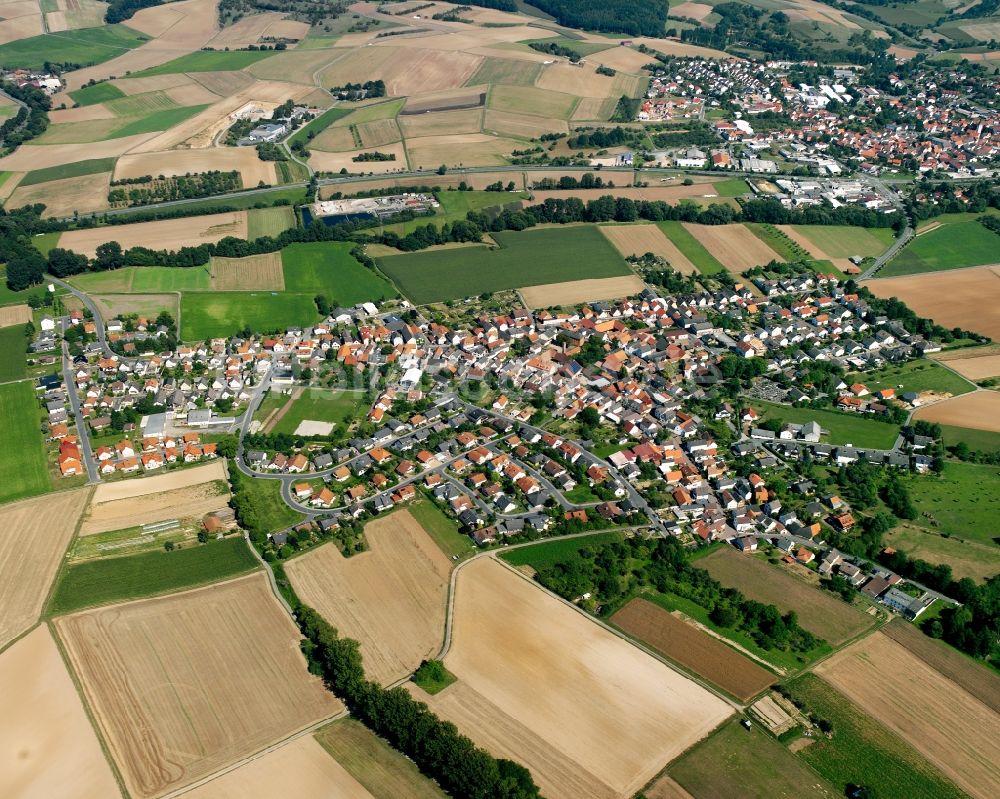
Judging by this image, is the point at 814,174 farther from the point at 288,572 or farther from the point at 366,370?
the point at 288,572

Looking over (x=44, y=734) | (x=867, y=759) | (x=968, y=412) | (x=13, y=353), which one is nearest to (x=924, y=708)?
(x=867, y=759)

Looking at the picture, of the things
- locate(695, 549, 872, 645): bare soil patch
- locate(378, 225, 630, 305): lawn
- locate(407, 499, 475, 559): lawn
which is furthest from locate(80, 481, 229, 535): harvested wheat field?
locate(378, 225, 630, 305): lawn

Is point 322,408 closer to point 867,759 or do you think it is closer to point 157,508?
point 157,508

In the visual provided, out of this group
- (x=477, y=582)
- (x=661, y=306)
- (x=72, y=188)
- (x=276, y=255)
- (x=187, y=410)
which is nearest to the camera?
(x=477, y=582)

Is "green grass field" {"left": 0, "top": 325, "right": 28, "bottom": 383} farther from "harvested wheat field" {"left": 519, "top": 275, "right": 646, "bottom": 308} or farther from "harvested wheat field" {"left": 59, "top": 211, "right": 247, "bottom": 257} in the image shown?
"harvested wheat field" {"left": 519, "top": 275, "right": 646, "bottom": 308}

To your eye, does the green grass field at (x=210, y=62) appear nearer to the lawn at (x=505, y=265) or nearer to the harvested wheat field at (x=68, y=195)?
the harvested wheat field at (x=68, y=195)

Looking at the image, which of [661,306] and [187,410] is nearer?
[187,410]

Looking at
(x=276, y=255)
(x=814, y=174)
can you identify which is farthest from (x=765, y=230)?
(x=276, y=255)
